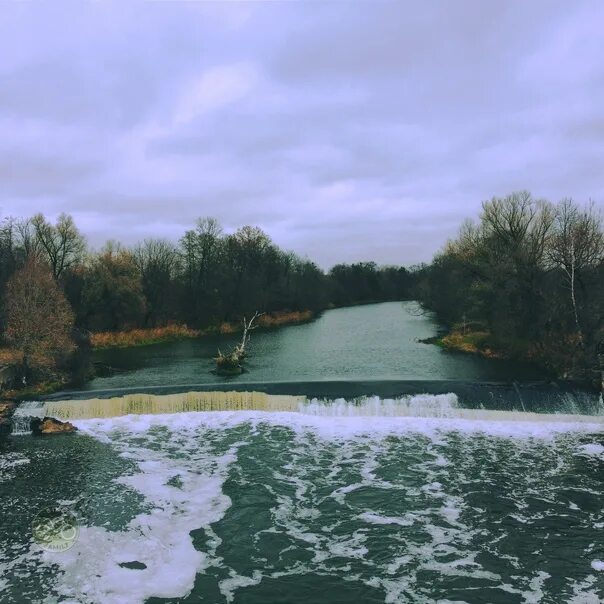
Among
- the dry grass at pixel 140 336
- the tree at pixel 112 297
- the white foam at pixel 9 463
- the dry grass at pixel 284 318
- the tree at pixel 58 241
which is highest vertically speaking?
the tree at pixel 58 241

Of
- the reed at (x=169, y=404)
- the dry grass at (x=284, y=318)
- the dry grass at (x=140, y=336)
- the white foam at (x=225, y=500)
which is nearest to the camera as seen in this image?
the white foam at (x=225, y=500)

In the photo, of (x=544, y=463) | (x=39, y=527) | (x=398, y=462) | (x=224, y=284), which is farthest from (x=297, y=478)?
(x=224, y=284)

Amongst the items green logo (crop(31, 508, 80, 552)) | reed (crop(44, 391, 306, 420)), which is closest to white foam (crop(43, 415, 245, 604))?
green logo (crop(31, 508, 80, 552))

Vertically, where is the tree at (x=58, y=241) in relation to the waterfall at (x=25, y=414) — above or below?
above

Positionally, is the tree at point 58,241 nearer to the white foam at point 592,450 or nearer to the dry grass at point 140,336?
the dry grass at point 140,336

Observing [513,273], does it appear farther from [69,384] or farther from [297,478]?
[69,384]

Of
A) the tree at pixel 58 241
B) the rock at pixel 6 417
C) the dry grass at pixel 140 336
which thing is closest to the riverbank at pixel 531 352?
the rock at pixel 6 417
